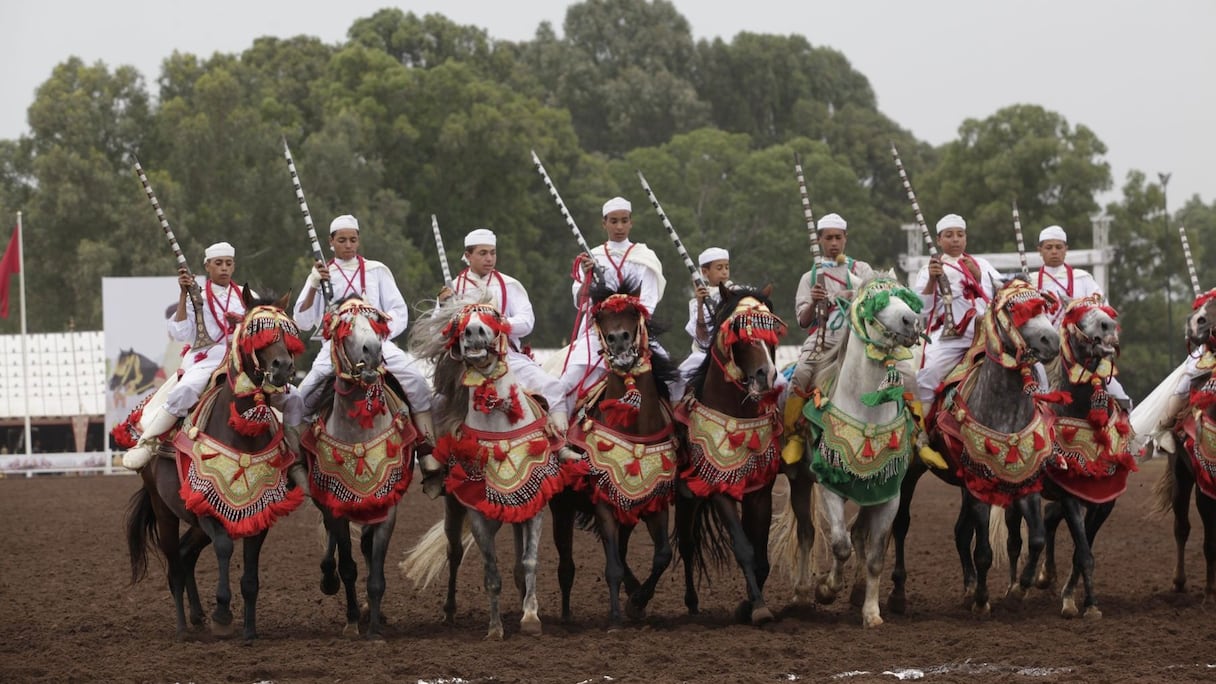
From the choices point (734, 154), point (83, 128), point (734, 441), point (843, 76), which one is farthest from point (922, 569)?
point (843, 76)

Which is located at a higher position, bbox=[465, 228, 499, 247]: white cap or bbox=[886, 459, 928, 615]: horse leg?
bbox=[465, 228, 499, 247]: white cap

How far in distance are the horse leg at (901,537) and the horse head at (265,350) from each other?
454cm

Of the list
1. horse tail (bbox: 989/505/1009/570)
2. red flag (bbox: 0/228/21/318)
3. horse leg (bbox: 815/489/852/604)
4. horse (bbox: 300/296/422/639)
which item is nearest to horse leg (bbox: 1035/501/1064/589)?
horse tail (bbox: 989/505/1009/570)

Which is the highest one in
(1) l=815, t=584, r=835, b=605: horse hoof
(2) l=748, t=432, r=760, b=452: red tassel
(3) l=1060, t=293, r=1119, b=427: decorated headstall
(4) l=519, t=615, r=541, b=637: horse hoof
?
(3) l=1060, t=293, r=1119, b=427: decorated headstall

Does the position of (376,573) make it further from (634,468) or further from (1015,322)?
(1015,322)

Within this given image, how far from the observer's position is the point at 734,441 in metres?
11.8

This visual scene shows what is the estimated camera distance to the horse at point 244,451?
11133 mm

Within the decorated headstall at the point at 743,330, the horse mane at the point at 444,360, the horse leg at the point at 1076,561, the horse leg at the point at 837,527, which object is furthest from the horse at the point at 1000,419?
the horse mane at the point at 444,360

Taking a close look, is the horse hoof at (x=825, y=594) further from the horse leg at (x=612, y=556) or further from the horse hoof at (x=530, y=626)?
the horse hoof at (x=530, y=626)

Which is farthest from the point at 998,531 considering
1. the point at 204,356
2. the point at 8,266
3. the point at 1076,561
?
the point at 8,266

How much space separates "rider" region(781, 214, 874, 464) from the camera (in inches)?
473

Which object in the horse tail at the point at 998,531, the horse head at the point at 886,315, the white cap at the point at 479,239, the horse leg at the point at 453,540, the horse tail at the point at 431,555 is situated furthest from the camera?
the horse tail at the point at 998,531

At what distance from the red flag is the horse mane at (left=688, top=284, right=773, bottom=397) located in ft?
95.4

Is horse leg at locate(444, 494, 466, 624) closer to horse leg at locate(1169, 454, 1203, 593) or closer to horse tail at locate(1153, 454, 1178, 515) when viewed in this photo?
horse leg at locate(1169, 454, 1203, 593)
